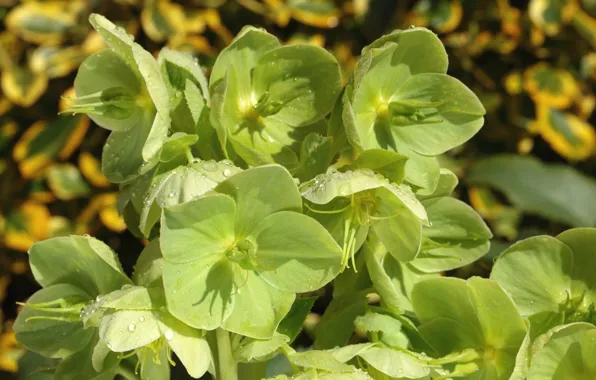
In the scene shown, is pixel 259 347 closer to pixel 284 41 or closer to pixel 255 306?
pixel 255 306

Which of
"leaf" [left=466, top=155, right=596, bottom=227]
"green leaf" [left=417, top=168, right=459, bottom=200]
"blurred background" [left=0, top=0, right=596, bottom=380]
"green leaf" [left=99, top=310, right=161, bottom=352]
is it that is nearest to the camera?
"green leaf" [left=99, top=310, right=161, bottom=352]

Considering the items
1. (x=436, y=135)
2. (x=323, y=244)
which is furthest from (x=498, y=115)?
(x=323, y=244)

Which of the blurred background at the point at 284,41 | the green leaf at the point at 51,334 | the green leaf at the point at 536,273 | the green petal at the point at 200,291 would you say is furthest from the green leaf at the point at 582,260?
the blurred background at the point at 284,41

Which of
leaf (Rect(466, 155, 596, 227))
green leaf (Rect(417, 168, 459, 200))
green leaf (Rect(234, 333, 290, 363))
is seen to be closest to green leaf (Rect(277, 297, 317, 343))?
green leaf (Rect(234, 333, 290, 363))

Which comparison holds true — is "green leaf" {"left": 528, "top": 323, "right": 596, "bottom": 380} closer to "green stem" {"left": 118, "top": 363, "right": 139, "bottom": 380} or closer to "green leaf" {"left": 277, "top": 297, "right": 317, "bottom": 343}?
"green leaf" {"left": 277, "top": 297, "right": 317, "bottom": 343}

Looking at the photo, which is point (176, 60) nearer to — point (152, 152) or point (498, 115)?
point (152, 152)

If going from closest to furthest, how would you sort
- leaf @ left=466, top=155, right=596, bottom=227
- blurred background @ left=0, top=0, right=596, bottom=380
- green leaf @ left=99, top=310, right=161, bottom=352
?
1. green leaf @ left=99, top=310, right=161, bottom=352
2. leaf @ left=466, top=155, right=596, bottom=227
3. blurred background @ left=0, top=0, right=596, bottom=380

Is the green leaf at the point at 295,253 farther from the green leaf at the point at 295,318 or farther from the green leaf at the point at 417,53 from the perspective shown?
the green leaf at the point at 417,53
